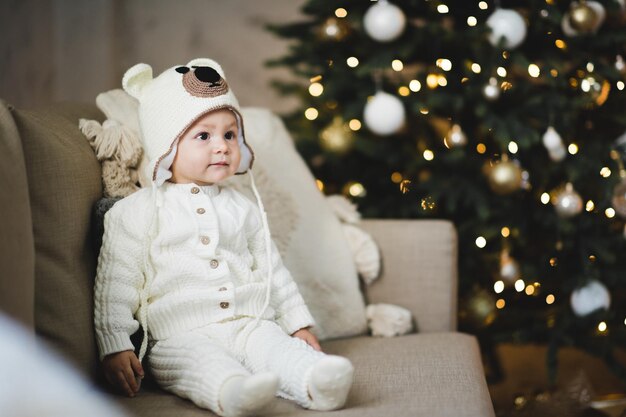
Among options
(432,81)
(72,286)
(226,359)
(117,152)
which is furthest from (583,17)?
(72,286)

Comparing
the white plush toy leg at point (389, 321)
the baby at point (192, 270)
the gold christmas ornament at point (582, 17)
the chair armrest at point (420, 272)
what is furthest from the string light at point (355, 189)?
the baby at point (192, 270)

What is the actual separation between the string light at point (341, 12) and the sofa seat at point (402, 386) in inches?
45.2

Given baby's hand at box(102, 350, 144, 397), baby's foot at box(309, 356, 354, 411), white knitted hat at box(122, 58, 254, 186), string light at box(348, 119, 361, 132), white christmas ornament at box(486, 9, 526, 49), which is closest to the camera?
baby's foot at box(309, 356, 354, 411)

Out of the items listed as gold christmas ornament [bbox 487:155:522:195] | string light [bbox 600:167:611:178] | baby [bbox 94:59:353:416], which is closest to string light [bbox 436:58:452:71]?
gold christmas ornament [bbox 487:155:522:195]

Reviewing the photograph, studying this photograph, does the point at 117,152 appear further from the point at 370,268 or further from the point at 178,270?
the point at 370,268

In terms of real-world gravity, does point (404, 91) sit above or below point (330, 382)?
above

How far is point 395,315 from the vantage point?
1800 millimetres

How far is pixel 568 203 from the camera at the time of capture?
7.44ft

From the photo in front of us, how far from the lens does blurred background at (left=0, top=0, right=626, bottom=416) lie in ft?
7.38

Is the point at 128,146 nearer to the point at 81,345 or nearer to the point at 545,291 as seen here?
the point at 81,345

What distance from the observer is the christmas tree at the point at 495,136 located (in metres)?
2.24

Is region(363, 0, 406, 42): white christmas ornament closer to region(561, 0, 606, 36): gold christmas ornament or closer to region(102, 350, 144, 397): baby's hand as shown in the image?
region(561, 0, 606, 36): gold christmas ornament

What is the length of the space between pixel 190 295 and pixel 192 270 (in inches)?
2.0

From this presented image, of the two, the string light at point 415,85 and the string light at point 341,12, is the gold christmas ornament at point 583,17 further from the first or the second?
the string light at point 341,12
